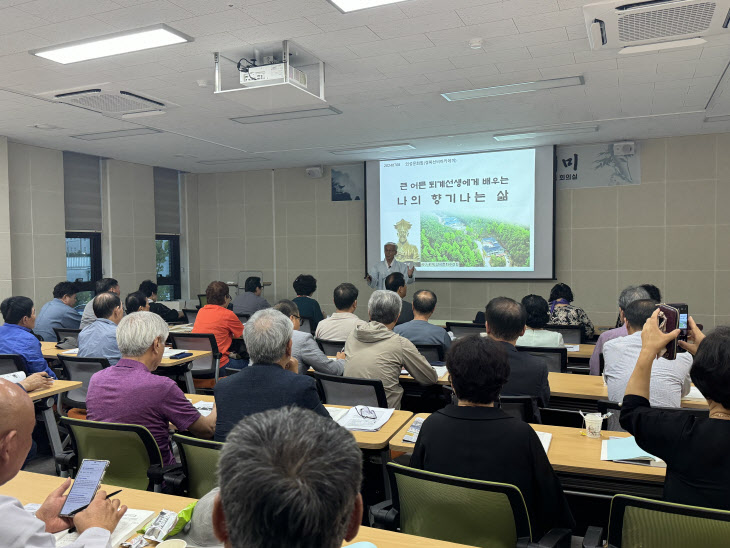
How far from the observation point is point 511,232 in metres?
8.16

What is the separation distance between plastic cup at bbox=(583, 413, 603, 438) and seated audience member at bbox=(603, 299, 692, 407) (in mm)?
475

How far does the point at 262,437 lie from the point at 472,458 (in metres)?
1.20

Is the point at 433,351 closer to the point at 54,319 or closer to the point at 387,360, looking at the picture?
the point at 387,360

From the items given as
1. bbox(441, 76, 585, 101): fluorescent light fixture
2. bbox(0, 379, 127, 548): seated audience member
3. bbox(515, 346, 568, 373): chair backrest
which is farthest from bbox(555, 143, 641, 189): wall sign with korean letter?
bbox(0, 379, 127, 548): seated audience member

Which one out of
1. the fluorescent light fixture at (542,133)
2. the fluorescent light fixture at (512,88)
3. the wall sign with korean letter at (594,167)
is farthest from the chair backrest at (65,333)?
the wall sign with korean letter at (594,167)

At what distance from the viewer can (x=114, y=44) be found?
393 cm

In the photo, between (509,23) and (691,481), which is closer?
(691,481)

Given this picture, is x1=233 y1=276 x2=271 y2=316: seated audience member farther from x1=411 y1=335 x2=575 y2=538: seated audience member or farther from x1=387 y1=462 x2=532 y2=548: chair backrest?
Answer: x1=387 y1=462 x2=532 y2=548: chair backrest

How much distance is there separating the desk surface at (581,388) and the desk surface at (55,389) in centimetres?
309

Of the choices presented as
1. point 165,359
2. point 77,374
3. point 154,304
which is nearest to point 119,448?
point 77,374

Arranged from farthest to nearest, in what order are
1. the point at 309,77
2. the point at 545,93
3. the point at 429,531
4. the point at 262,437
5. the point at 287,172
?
the point at 287,172 → the point at 545,93 → the point at 309,77 → the point at 429,531 → the point at 262,437

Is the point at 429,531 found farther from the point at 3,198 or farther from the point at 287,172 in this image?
the point at 287,172

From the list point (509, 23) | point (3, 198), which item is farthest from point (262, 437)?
point (3, 198)

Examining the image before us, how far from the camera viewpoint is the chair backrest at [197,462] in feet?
6.64
